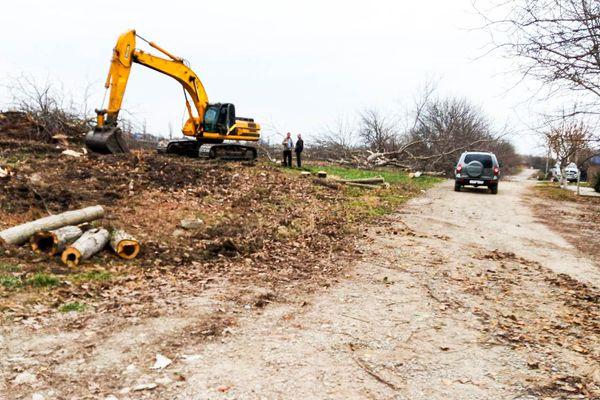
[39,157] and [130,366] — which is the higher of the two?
[39,157]

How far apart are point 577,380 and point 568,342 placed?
35.7 inches

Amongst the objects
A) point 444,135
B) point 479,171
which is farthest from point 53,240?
point 444,135

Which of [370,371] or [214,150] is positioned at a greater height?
Answer: [214,150]

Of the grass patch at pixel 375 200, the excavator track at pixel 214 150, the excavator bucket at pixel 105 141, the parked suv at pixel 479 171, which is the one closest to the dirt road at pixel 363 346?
the grass patch at pixel 375 200

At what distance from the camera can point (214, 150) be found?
18188 mm

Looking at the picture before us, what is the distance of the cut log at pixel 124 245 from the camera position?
277 inches

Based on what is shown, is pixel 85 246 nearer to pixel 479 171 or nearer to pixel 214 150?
pixel 214 150

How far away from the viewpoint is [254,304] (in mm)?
5582

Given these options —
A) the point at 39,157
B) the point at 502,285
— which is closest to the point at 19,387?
the point at 502,285

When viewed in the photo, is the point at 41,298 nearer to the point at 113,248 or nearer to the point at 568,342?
the point at 113,248

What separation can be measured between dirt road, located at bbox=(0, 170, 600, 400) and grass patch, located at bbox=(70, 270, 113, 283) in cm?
127

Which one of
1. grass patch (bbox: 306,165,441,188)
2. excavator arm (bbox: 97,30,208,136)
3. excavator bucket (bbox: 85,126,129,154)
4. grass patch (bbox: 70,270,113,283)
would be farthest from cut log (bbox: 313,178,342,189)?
grass patch (bbox: 70,270,113,283)

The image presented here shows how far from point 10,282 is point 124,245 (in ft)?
5.63

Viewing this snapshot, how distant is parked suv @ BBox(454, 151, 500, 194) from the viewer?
1905 cm
